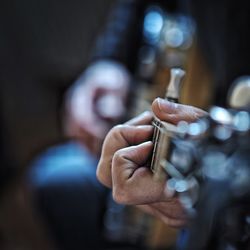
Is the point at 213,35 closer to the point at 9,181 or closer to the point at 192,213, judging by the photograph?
the point at 192,213

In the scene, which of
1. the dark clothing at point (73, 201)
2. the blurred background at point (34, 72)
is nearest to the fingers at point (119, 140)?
the dark clothing at point (73, 201)

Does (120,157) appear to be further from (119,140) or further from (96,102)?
(96,102)

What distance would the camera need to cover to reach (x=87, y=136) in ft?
2.20

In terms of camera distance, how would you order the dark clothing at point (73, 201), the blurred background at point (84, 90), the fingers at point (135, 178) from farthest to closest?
the dark clothing at point (73, 201), the blurred background at point (84, 90), the fingers at point (135, 178)

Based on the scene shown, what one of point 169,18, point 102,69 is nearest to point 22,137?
point 102,69

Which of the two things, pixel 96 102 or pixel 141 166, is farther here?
pixel 96 102

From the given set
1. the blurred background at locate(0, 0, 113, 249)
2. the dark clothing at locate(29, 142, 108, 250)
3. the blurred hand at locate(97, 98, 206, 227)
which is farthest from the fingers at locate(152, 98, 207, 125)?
the blurred background at locate(0, 0, 113, 249)

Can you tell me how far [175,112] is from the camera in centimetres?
20

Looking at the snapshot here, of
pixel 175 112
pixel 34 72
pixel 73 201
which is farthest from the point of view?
pixel 34 72

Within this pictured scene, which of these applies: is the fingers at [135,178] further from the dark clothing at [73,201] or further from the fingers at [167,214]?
the dark clothing at [73,201]

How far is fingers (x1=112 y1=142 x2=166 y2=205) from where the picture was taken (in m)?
0.20

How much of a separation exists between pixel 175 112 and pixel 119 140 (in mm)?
26

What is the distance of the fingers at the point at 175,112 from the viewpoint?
7.8 inches

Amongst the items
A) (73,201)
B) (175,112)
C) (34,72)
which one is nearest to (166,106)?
(175,112)
